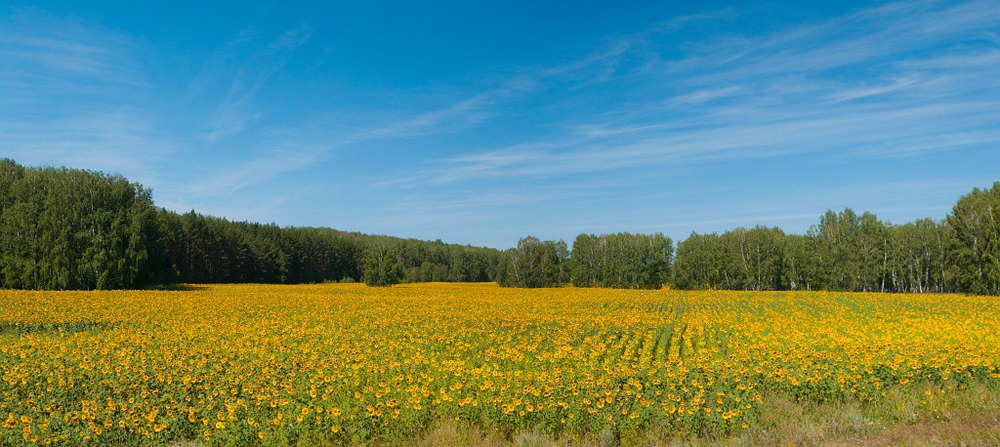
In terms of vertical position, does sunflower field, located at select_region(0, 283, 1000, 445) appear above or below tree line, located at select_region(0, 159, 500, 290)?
below

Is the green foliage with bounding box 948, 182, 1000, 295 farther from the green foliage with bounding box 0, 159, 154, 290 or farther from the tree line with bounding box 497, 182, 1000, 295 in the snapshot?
the green foliage with bounding box 0, 159, 154, 290

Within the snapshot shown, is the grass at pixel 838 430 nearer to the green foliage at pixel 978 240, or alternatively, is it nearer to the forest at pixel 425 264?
the forest at pixel 425 264

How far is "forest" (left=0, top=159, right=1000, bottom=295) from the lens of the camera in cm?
5278

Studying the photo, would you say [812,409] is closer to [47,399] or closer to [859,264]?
[47,399]

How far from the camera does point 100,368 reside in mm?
13391

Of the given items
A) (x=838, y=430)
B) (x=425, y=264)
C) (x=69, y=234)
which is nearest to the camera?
(x=838, y=430)

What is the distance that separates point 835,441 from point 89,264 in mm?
63126

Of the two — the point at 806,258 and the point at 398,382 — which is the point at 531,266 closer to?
the point at 806,258

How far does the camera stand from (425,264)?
4968 inches

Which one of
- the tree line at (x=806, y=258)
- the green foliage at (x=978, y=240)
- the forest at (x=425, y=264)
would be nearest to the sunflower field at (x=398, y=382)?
the forest at (x=425, y=264)

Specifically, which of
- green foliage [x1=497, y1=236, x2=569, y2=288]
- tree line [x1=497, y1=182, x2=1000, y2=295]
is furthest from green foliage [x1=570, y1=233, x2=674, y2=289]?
green foliage [x1=497, y1=236, x2=569, y2=288]

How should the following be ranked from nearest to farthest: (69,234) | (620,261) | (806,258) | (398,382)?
(398,382), (69,234), (806,258), (620,261)

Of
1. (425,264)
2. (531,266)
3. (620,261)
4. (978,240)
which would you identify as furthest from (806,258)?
(425,264)

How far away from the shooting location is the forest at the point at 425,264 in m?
52.8
